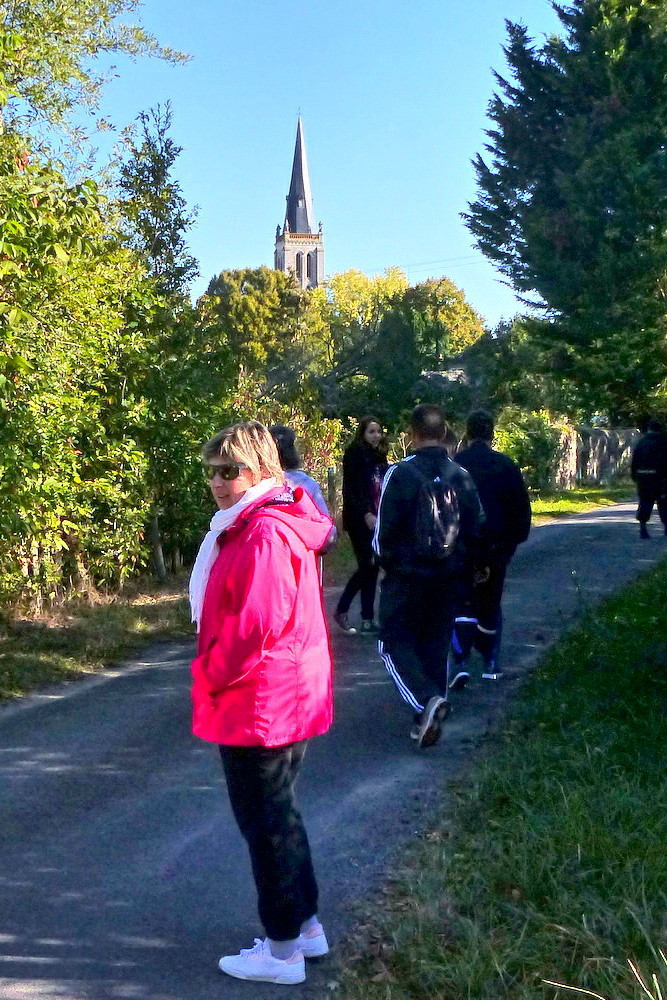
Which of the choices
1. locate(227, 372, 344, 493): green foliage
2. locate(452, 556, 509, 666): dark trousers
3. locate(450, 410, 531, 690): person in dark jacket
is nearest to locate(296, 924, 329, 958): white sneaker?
locate(450, 410, 531, 690): person in dark jacket

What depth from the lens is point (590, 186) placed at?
981 inches

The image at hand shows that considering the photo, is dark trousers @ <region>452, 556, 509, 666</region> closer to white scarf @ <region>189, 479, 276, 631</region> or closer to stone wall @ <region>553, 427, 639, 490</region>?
white scarf @ <region>189, 479, 276, 631</region>

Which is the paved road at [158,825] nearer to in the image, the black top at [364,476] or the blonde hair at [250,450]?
the black top at [364,476]

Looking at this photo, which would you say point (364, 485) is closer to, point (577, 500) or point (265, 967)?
point (265, 967)

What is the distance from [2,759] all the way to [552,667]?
396 cm

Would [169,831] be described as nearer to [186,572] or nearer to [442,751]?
[442,751]

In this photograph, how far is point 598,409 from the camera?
103ft

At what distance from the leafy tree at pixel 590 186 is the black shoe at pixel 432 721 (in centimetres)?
2069

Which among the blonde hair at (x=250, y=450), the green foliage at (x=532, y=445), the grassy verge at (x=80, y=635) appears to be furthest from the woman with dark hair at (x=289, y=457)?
the green foliage at (x=532, y=445)

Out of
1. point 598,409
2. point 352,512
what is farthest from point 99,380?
point 598,409

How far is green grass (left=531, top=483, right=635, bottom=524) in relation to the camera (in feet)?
77.7

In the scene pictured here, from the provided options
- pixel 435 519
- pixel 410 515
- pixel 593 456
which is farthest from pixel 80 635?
pixel 593 456

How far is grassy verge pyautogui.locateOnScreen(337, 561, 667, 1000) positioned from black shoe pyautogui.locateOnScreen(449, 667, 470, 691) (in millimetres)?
1062

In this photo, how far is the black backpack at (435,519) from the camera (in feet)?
21.6
